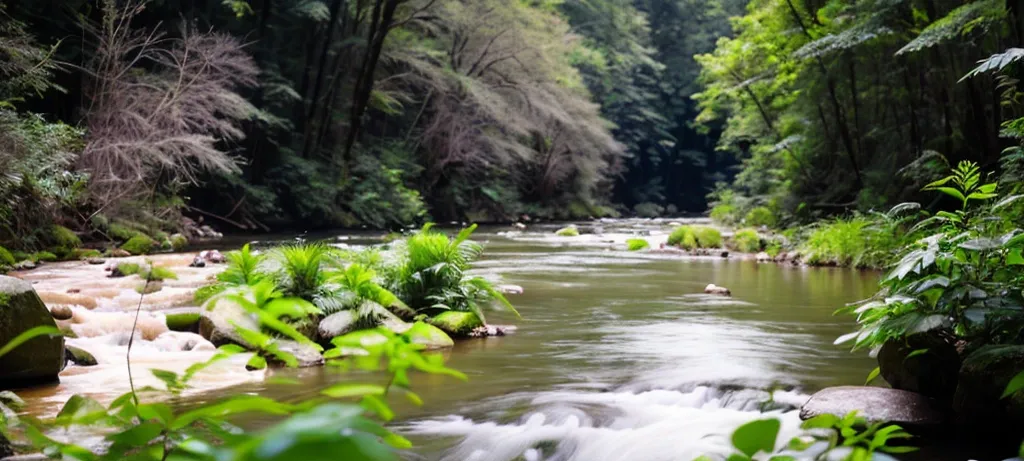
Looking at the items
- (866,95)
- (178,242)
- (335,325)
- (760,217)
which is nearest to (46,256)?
(178,242)

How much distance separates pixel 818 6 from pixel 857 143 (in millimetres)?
3345

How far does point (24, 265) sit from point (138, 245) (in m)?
3.17

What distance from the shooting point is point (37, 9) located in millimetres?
16516

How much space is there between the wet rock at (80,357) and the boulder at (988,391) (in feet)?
18.6

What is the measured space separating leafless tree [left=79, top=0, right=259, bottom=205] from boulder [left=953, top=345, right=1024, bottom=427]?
527 inches

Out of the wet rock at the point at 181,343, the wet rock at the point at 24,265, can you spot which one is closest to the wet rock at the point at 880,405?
the wet rock at the point at 181,343

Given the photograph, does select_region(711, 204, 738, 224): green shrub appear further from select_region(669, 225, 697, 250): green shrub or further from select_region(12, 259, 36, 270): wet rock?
select_region(12, 259, 36, 270): wet rock

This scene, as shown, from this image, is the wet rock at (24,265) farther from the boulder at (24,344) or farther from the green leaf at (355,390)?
the green leaf at (355,390)

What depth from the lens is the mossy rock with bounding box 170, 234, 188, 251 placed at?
1529 centimetres

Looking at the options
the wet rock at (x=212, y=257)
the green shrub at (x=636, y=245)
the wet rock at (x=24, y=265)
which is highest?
the green shrub at (x=636, y=245)

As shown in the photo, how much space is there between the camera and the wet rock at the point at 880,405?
166 inches

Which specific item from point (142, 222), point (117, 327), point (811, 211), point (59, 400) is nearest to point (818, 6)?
point (811, 211)

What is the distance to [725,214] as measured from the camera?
25.3m

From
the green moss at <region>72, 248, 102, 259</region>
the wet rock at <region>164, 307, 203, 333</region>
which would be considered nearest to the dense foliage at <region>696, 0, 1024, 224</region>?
the wet rock at <region>164, 307, 203, 333</region>
